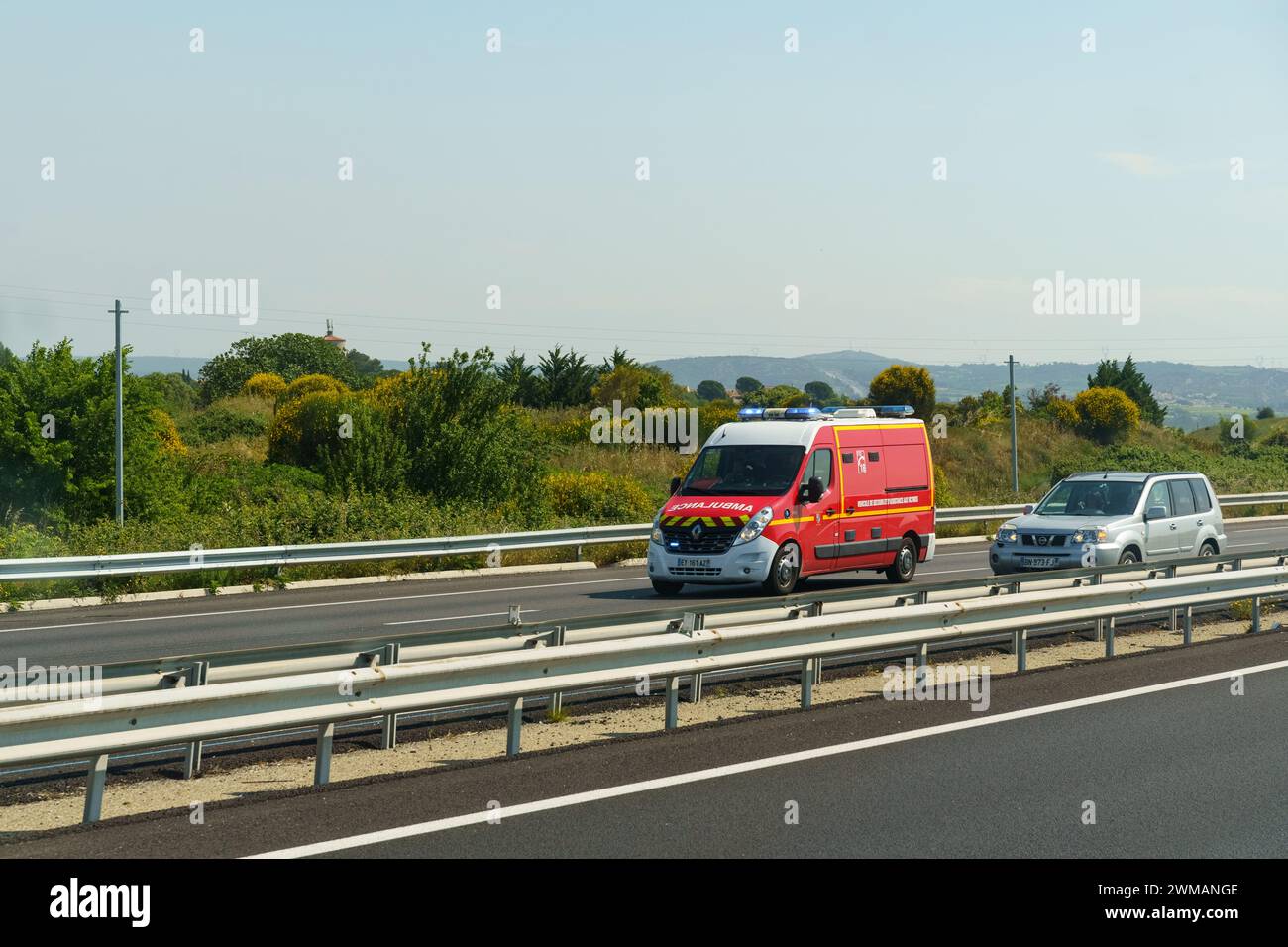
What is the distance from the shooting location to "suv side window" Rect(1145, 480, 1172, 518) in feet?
64.8

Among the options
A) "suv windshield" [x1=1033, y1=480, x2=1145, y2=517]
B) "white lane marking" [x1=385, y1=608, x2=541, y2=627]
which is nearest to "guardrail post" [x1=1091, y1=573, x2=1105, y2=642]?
"suv windshield" [x1=1033, y1=480, x2=1145, y2=517]

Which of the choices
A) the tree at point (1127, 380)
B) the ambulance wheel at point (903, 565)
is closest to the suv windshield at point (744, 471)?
the ambulance wheel at point (903, 565)

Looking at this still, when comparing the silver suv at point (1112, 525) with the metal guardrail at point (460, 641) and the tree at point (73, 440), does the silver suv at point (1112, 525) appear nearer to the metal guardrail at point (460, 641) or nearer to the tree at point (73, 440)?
the metal guardrail at point (460, 641)

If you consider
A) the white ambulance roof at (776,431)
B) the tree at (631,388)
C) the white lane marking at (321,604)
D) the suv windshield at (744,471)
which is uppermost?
the tree at (631,388)

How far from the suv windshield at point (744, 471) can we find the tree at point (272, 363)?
Answer: 248 ft

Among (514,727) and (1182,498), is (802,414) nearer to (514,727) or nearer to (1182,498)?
(1182,498)

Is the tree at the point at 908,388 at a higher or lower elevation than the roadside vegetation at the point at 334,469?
higher

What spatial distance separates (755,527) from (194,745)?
10.8m

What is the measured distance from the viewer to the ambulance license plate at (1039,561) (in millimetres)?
18922

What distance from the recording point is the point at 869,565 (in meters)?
20.4

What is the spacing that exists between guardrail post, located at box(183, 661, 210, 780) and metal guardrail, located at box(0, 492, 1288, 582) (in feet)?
38.0

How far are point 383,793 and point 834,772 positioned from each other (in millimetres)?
2594
